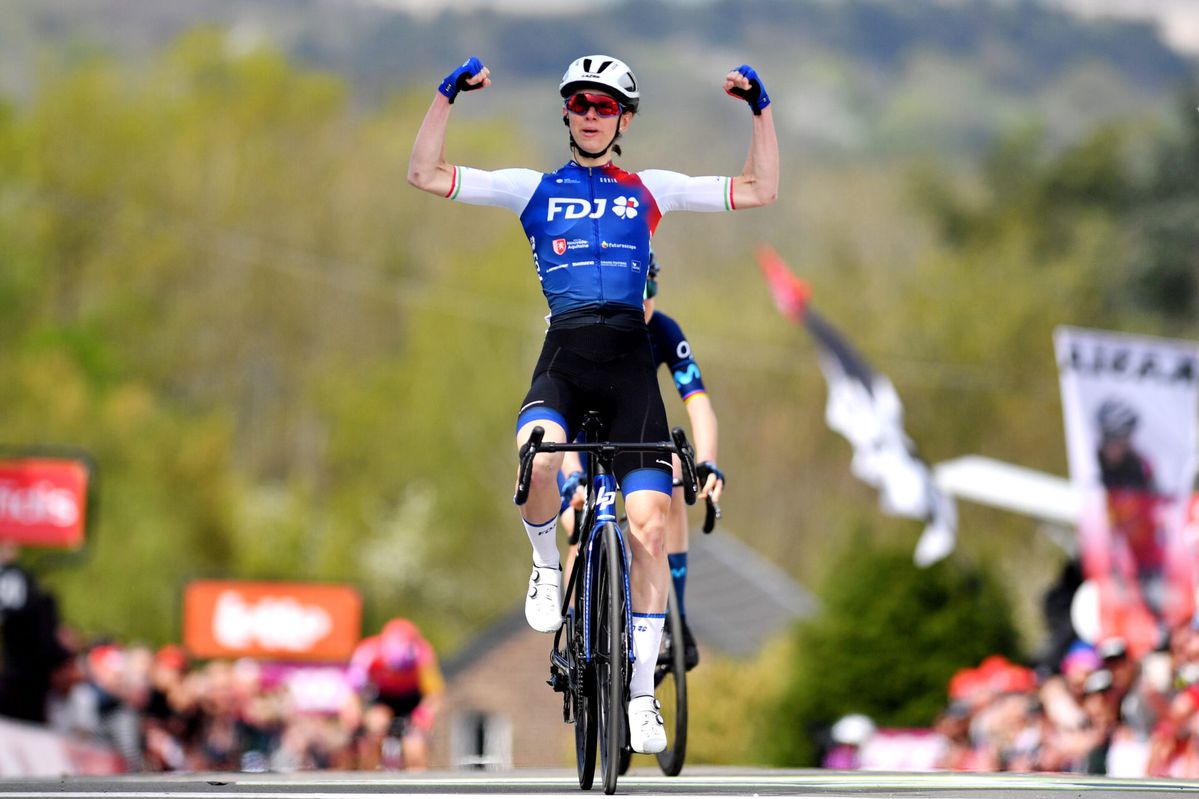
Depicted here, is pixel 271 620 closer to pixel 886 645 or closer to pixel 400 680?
pixel 886 645

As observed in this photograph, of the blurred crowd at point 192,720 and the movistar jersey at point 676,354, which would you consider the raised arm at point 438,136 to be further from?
the blurred crowd at point 192,720

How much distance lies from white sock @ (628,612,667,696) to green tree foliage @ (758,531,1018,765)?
15.4 metres

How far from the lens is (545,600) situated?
347 inches

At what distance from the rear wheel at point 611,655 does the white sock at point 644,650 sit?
2.2 inches

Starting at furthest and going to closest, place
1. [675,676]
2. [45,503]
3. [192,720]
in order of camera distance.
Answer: [45,503]
[192,720]
[675,676]

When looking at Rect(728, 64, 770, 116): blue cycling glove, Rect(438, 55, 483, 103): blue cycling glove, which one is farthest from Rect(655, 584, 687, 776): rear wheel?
Rect(438, 55, 483, 103): blue cycling glove

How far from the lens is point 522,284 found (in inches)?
2549

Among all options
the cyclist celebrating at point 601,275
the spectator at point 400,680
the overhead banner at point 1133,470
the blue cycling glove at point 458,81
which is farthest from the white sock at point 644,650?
the spectator at point 400,680

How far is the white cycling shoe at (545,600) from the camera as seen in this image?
877 centimetres

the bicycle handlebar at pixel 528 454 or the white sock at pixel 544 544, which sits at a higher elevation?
the bicycle handlebar at pixel 528 454

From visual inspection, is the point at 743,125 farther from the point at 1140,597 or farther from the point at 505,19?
the point at 1140,597

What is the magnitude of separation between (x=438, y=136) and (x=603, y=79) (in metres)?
0.70

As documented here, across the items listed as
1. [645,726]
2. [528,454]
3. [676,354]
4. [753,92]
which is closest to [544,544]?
[528,454]

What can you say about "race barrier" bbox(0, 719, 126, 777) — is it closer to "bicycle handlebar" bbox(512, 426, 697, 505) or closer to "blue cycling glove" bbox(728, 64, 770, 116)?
"bicycle handlebar" bbox(512, 426, 697, 505)
